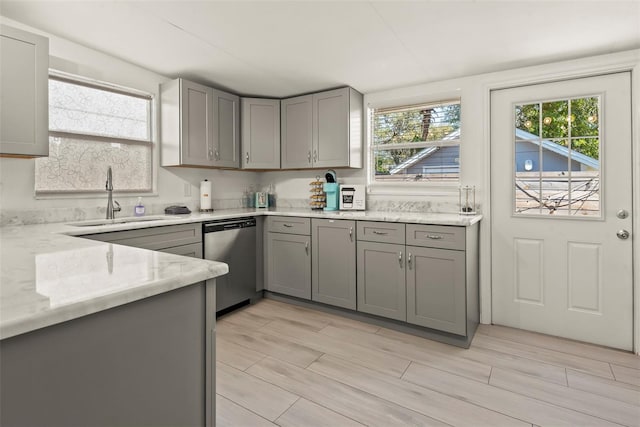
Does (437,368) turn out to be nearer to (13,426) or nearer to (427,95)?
(13,426)

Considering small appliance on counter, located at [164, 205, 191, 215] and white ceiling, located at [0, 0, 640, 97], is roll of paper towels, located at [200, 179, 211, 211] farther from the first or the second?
white ceiling, located at [0, 0, 640, 97]

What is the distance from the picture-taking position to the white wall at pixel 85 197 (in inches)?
93.0

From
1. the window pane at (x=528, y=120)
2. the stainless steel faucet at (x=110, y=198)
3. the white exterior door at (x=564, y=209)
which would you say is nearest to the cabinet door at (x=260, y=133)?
the stainless steel faucet at (x=110, y=198)

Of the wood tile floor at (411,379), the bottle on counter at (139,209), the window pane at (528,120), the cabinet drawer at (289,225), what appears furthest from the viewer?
the cabinet drawer at (289,225)

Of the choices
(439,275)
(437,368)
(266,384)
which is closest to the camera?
(266,384)

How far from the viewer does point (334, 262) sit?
10.7 ft

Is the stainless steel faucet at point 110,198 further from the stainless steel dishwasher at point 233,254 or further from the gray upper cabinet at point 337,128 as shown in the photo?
the gray upper cabinet at point 337,128

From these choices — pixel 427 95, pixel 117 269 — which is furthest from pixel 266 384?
pixel 427 95

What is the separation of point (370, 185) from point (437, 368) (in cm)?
198

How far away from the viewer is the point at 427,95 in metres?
3.39

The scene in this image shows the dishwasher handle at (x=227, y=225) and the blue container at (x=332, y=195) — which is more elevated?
the blue container at (x=332, y=195)

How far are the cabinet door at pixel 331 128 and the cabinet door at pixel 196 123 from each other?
42.7 inches

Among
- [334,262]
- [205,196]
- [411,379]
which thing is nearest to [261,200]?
[205,196]

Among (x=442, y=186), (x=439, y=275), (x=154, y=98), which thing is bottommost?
(x=439, y=275)
